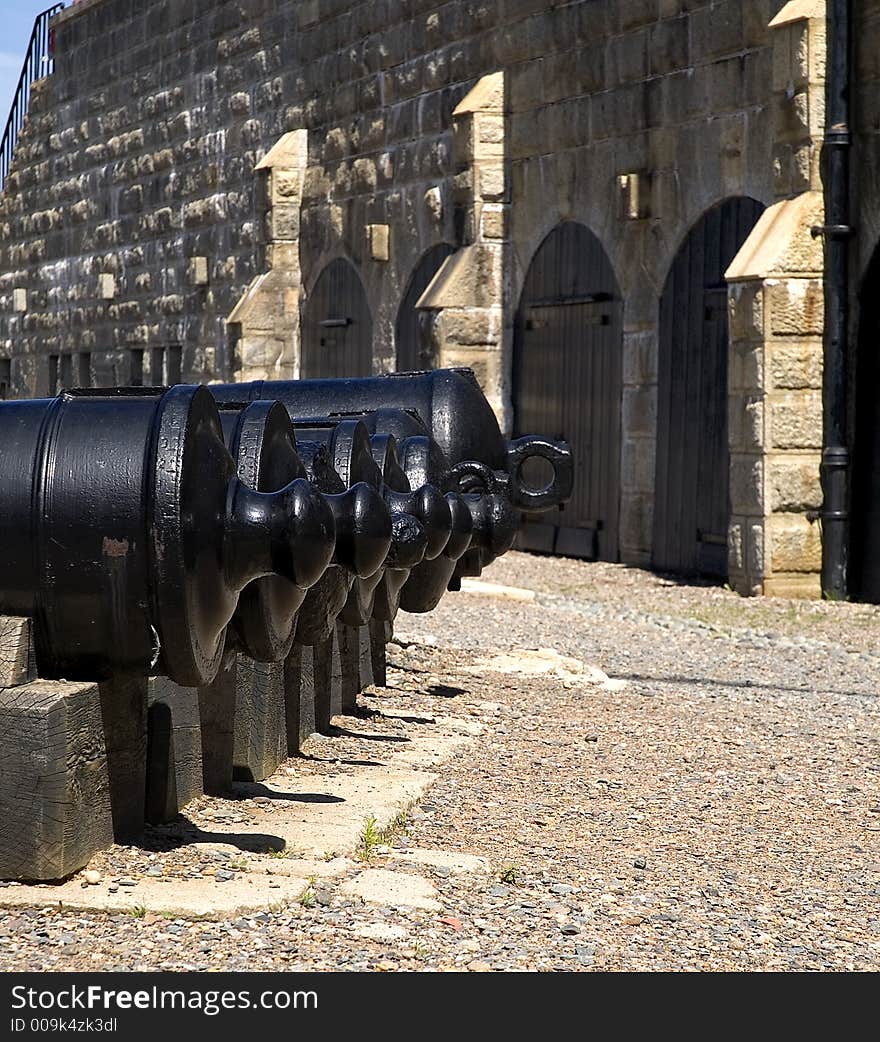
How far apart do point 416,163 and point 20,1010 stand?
14323 millimetres

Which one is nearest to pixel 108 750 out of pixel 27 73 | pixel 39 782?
pixel 39 782

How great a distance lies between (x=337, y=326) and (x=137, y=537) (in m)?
14.9

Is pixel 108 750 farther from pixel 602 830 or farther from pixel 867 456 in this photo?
pixel 867 456

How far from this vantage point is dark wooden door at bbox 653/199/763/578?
13180 millimetres

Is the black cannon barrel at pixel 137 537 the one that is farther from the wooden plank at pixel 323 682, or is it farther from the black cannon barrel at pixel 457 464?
the wooden plank at pixel 323 682

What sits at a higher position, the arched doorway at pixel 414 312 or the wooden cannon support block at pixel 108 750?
the arched doorway at pixel 414 312

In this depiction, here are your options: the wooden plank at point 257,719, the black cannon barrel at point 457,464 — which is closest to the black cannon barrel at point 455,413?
the black cannon barrel at point 457,464

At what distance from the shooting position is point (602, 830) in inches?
214

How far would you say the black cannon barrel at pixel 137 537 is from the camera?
4.45 meters

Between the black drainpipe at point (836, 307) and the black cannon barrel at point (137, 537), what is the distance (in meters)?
7.96

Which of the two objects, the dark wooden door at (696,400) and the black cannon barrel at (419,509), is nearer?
the black cannon barrel at (419,509)

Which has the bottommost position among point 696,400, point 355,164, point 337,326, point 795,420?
point 795,420

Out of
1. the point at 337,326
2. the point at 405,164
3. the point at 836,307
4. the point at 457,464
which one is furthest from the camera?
the point at 337,326

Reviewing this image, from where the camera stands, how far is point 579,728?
7246mm
